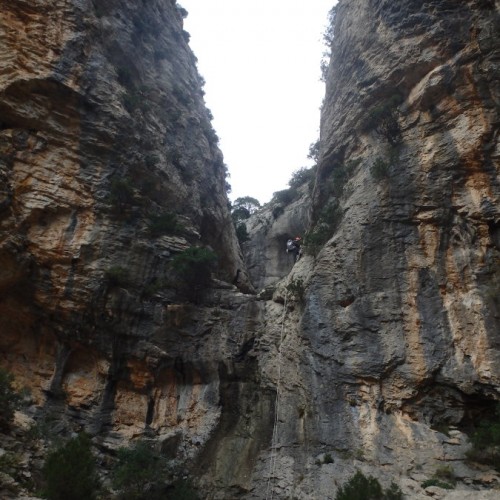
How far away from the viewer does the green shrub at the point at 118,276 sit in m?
17.2

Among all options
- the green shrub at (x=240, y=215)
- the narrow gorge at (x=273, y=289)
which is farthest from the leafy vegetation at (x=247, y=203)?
the narrow gorge at (x=273, y=289)

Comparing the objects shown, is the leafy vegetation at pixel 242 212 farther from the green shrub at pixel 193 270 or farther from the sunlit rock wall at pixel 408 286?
→ the sunlit rock wall at pixel 408 286

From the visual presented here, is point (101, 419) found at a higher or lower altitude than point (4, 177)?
lower

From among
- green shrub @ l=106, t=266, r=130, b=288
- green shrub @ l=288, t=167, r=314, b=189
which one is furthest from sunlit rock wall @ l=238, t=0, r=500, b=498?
green shrub @ l=288, t=167, r=314, b=189

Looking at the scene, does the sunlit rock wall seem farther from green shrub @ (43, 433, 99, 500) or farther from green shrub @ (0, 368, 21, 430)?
green shrub @ (0, 368, 21, 430)

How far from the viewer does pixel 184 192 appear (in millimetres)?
22516

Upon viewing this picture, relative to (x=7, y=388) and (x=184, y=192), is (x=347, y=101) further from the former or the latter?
(x=7, y=388)

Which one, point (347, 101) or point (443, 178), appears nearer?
point (443, 178)

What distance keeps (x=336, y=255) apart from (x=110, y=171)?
32.0 ft

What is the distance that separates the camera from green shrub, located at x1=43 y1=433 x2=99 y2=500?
37.9 feet

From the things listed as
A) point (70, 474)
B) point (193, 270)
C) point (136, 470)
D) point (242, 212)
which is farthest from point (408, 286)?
point (242, 212)

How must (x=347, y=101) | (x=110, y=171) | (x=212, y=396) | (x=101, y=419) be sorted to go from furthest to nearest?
(x=347, y=101), (x=110, y=171), (x=212, y=396), (x=101, y=419)

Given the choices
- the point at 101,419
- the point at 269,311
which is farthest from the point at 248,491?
the point at 269,311

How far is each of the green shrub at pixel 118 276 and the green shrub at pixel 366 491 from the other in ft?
34.5
